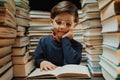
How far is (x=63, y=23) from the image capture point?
1063mm

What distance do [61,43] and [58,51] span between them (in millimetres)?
44

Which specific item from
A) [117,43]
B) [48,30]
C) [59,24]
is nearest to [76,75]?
[117,43]

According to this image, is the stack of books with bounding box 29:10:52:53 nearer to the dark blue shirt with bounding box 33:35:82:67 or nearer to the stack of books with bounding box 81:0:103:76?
the dark blue shirt with bounding box 33:35:82:67

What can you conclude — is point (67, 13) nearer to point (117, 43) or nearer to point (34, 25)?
point (34, 25)

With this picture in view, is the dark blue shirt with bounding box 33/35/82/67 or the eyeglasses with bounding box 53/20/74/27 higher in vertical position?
the eyeglasses with bounding box 53/20/74/27

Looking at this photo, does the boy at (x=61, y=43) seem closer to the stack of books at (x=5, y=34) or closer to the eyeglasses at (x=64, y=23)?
the eyeglasses at (x=64, y=23)

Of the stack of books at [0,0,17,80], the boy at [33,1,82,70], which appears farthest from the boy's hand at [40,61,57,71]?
the stack of books at [0,0,17,80]

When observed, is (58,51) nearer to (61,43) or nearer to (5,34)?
(61,43)

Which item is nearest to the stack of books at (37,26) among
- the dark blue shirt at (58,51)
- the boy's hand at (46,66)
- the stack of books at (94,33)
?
the dark blue shirt at (58,51)

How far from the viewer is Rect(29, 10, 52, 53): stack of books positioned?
3.86 ft

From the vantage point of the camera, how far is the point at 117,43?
0.63 m

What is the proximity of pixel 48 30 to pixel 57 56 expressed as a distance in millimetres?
177

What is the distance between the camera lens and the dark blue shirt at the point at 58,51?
3.45ft

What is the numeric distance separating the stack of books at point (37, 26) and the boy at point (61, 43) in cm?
5
